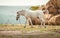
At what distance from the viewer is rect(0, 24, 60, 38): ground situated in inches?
108

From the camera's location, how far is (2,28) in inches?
110

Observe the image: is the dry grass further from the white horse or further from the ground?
the white horse

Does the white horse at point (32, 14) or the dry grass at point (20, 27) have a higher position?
the white horse at point (32, 14)

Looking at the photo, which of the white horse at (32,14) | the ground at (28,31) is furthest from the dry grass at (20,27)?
the white horse at (32,14)

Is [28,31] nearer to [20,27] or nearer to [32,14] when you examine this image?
[20,27]

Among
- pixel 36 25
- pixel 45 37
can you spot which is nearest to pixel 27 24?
pixel 36 25

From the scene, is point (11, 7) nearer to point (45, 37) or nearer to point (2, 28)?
point (2, 28)

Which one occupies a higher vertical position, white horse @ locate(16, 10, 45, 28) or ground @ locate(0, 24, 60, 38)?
white horse @ locate(16, 10, 45, 28)

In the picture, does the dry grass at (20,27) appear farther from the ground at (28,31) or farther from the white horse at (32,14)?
the white horse at (32,14)

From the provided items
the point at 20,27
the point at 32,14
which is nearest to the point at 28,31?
the point at 20,27

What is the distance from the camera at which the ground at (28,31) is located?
2.76 meters

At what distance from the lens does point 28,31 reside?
9.12 feet

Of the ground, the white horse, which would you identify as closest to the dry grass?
the ground

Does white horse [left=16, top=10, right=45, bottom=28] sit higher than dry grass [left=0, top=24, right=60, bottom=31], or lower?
higher
